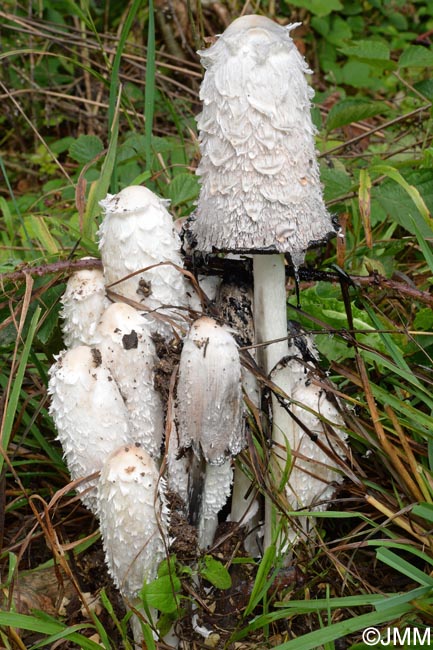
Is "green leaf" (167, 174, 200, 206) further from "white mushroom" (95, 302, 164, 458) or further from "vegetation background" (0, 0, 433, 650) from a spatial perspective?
"white mushroom" (95, 302, 164, 458)

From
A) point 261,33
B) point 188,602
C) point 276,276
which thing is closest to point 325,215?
point 276,276

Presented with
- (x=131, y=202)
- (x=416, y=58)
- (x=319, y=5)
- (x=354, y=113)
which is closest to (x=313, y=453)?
(x=131, y=202)

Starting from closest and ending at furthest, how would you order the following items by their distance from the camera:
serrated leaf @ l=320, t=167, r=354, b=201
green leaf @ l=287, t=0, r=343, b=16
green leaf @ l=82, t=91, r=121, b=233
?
1. green leaf @ l=82, t=91, r=121, b=233
2. serrated leaf @ l=320, t=167, r=354, b=201
3. green leaf @ l=287, t=0, r=343, b=16

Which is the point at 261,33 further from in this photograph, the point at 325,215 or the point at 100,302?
the point at 100,302

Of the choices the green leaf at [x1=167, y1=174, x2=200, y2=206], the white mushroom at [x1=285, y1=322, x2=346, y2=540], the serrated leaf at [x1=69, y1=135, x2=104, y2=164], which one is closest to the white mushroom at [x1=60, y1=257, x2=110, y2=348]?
the white mushroom at [x1=285, y1=322, x2=346, y2=540]

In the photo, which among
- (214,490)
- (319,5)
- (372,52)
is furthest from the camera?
(319,5)

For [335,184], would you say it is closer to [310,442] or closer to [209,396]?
[310,442]

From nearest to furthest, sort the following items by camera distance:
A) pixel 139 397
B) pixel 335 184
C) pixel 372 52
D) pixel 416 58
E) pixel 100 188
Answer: pixel 139 397 → pixel 100 188 → pixel 335 184 → pixel 416 58 → pixel 372 52
